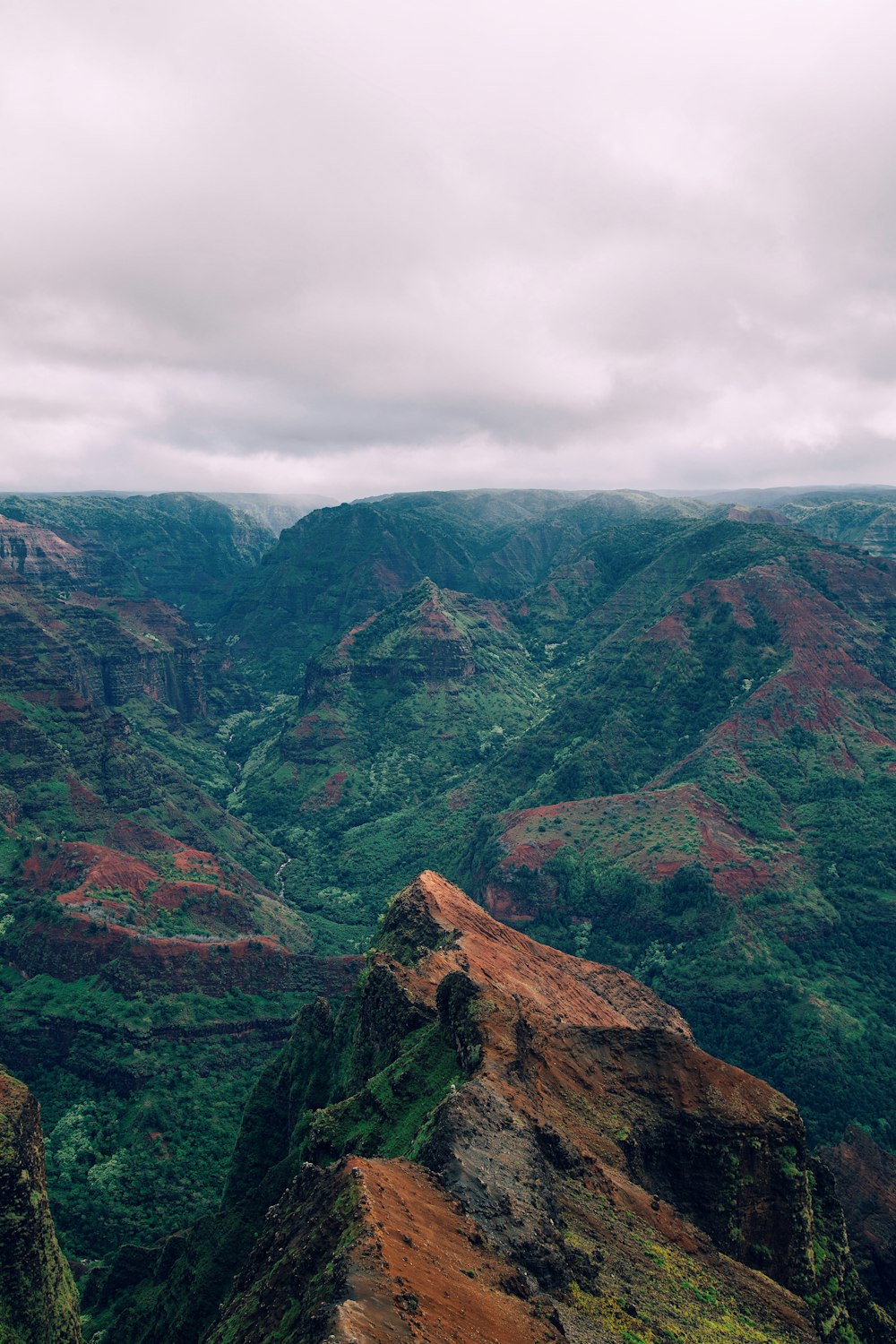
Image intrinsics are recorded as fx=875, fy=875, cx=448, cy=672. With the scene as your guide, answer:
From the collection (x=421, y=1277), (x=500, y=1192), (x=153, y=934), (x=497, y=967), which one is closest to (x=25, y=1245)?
(x=497, y=967)

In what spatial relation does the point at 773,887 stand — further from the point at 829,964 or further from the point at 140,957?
the point at 140,957

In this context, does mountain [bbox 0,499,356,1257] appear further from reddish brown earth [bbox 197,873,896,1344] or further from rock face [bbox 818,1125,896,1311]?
rock face [bbox 818,1125,896,1311]

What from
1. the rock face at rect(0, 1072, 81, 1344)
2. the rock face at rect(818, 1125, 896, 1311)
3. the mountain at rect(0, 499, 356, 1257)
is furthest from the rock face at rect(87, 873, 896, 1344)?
the rock face at rect(818, 1125, 896, 1311)

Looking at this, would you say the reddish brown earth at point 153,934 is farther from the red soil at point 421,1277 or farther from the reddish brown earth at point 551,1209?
the red soil at point 421,1277

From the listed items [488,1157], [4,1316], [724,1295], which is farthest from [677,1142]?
[4,1316]

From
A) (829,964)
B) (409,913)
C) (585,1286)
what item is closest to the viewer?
(585,1286)

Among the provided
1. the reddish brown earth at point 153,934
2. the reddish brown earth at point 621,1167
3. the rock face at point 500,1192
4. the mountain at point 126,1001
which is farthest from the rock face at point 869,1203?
the reddish brown earth at point 153,934
